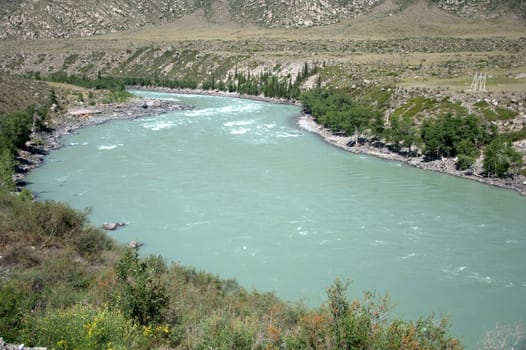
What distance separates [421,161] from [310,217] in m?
17.8

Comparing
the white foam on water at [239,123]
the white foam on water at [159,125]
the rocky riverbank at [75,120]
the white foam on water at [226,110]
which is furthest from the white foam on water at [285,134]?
the rocky riverbank at [75,120]

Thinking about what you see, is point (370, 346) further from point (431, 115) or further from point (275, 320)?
point (431, 115)

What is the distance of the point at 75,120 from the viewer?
59.2 meters

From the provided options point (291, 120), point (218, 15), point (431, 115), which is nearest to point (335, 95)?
point (291, 120)

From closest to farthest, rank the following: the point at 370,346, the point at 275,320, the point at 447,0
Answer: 1. the point at 370,346
2. the point at 275,320
3. the point at 447,0

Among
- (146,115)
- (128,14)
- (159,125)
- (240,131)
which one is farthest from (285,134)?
(128,14)

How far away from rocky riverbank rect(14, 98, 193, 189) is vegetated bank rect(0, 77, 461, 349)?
18.8 m

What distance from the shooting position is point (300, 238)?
25.1 metres

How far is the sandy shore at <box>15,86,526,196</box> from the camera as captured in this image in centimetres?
3622

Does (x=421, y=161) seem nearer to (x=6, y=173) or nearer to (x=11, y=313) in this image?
(x=6, y=173)

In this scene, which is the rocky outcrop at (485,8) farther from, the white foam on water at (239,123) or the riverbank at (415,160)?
the white foam on water at (239,123)

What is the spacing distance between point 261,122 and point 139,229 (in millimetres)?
35398

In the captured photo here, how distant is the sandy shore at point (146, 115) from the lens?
119 feet

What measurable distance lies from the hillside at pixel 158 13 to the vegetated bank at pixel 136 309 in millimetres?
133563
